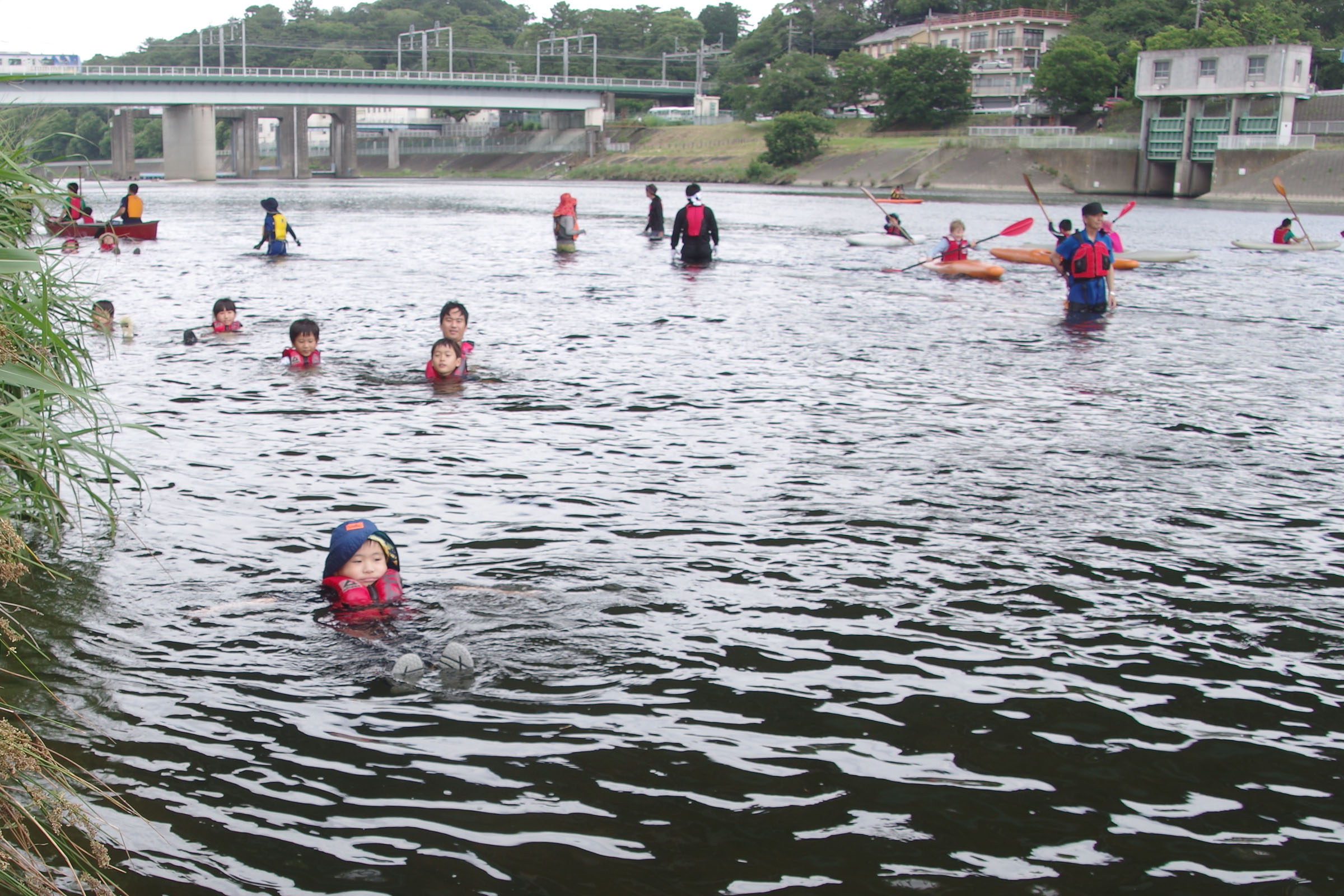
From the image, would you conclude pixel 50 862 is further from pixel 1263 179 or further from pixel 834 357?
pixel 1263 179

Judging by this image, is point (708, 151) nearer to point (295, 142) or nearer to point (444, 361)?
point (295, 142)

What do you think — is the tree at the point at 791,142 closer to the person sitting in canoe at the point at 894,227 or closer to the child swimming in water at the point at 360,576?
the person sitting in canoe at the point at 894,227

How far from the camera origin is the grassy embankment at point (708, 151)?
273 feet

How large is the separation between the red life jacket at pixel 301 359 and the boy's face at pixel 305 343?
3 cm

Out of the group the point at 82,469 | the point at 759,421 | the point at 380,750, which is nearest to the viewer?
the point at 380,750

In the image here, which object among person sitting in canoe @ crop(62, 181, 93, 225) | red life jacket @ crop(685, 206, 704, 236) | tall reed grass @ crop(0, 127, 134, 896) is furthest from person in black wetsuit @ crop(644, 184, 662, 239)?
person sitting in canoe @ crop(62, 181, 93, 225)

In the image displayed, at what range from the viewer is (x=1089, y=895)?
3.92 m

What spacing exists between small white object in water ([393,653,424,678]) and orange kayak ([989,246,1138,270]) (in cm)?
2273

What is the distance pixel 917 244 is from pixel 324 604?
25197mm

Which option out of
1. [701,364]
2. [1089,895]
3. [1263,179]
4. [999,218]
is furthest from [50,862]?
[1263,179]

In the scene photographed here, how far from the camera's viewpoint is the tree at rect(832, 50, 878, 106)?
94562mm

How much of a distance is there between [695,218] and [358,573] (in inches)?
720

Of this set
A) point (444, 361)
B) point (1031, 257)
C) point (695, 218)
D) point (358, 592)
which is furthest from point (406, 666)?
point (1031, 257)

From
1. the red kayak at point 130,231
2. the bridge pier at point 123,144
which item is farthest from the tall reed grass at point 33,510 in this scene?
the bridge pier at point 123,144
